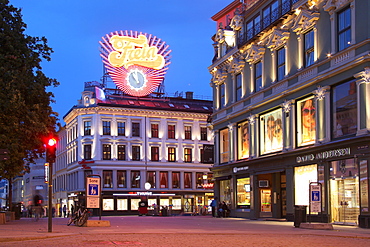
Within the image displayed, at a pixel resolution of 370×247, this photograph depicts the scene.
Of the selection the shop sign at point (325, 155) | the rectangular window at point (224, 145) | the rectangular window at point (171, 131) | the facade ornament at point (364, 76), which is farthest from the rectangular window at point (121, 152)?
the facade ornament at point (364, 76)

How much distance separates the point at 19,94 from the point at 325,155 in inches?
676

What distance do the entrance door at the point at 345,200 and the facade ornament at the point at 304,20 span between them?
29.5 ft

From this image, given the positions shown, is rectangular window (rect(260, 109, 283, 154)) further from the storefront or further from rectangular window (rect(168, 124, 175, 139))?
rectangular window (rect(168, 124, 175, 139))

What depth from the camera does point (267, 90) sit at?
37.8 meters

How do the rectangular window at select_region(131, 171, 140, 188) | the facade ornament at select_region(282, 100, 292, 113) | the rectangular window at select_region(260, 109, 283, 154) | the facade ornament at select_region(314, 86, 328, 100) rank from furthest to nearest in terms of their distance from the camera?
the rectangular window at select_region(131, 171, 140, 188)
the rectangular window at select_region(260, 109, 283, 154)
the facade ornament at select_region(282, 100, 292, 113)
the facade ornament at select_region(314, 86, 328, 100)

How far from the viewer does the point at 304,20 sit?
32656 millimetres

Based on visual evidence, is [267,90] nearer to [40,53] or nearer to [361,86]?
[361,86]

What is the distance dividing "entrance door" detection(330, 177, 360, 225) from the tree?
17.0m

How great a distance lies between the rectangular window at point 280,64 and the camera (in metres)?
36.1

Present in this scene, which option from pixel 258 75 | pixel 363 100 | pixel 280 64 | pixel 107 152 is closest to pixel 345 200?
pixel 363 100

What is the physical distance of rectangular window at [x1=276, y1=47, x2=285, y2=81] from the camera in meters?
36.1

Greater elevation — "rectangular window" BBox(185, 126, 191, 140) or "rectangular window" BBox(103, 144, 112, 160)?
"rectangular window" BBox(185, 126, 191, 140)

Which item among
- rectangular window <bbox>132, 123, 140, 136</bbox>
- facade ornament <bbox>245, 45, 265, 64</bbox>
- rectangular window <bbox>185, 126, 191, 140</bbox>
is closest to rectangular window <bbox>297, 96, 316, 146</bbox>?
facade ornament <bbox>245, 45, 265, 64</bbox>

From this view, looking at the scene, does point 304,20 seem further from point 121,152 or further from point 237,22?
point 121,152
